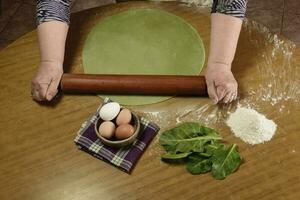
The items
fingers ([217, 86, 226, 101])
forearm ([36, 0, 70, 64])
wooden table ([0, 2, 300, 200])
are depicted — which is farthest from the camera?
forearm ([36, 0, 70, 64])

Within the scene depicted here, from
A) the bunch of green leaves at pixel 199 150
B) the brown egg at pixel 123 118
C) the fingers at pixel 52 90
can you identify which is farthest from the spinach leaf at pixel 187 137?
the fingers at pixel 52 90

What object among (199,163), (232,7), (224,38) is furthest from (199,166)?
(232,7)

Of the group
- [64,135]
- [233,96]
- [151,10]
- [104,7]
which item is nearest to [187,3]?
[151,10]

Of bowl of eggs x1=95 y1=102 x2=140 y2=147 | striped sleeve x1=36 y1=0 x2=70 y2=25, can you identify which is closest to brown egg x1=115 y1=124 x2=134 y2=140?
bowl of eggs x1=95 y1=102 x2=140 y2=147

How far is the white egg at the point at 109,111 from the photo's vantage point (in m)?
Result: 1.04

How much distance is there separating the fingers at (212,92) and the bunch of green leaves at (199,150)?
112 millimetres

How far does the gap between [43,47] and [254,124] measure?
68cm

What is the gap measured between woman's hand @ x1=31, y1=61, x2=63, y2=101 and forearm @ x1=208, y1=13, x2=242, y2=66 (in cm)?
47

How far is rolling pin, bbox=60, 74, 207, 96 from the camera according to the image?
114 cm

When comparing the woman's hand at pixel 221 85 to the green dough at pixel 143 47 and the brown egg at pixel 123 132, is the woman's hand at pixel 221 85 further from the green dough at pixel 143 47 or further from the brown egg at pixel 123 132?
the brown egg at pixel 123 132

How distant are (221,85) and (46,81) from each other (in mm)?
517

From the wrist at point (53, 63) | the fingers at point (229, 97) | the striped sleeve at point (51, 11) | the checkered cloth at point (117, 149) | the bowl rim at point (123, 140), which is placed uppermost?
the striped sleeve at point (51, 11)

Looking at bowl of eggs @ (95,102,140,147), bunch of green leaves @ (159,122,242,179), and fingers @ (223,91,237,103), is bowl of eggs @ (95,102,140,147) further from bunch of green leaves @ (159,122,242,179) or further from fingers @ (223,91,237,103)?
fingers @ (223,91,237,103)

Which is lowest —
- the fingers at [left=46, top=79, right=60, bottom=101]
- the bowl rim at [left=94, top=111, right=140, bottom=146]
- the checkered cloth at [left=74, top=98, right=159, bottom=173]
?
the checkered cloth at [left=74, top=98, right=159, bottom=173]
